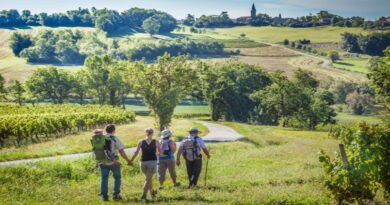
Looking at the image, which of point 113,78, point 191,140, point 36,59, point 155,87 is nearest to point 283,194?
point 191,140

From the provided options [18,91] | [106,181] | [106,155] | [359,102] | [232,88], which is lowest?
[359,102]

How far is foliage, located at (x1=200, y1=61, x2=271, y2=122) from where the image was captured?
96.0m

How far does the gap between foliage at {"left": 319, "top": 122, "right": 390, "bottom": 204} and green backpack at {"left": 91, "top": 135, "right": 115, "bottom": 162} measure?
739 centimetres

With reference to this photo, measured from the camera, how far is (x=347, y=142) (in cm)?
1525

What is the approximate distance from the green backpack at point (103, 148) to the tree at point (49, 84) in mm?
99389

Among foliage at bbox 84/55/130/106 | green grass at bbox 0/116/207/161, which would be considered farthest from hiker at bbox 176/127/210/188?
foliage at bbox 84/55/130/106

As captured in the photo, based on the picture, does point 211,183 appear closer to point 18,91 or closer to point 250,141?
point 250,141

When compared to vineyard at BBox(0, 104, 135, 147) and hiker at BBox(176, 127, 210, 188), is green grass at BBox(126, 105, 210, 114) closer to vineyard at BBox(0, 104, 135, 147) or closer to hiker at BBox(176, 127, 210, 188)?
vineyard at BBox(0, 104, 135, 147)

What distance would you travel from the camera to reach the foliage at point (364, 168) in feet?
45.6

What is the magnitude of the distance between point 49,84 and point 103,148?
100678 millimetres

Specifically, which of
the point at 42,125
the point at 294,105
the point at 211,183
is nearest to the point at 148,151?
the point at 211,183

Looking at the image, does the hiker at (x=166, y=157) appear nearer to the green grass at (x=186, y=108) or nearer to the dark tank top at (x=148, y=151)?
the dark tank top at (x=148, y=151)

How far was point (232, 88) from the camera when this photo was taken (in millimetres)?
97500

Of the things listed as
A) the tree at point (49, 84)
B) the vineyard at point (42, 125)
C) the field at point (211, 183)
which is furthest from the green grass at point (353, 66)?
the field at point (211, 183)
